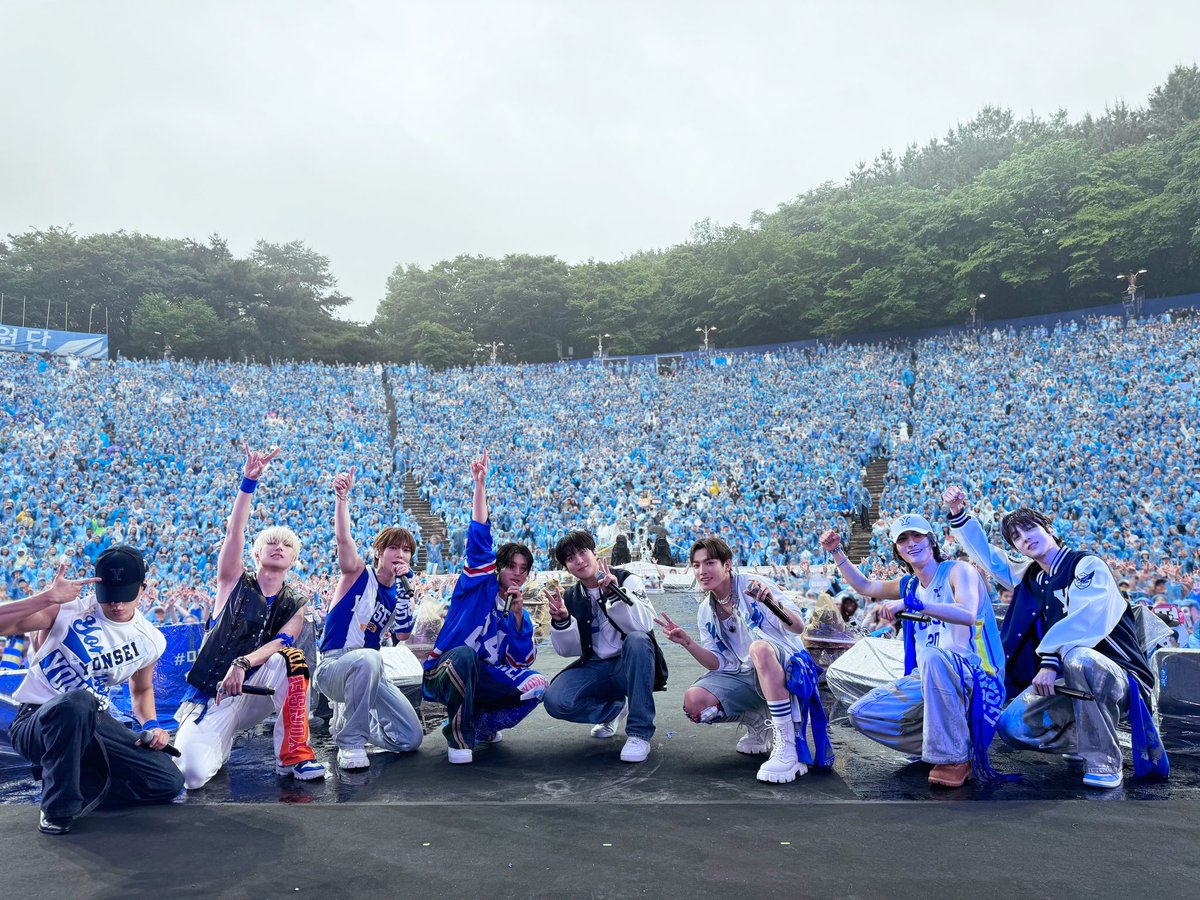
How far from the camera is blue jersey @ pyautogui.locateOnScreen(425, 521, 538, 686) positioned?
14.7 ft

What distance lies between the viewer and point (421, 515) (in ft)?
64.4

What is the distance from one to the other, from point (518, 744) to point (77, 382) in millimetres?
25101

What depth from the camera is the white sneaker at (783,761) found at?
151 inches

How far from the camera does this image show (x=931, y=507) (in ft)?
51.3

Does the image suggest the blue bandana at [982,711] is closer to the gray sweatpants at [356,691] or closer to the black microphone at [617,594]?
the black microphone at [617,594]

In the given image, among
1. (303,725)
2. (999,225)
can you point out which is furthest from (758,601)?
(999,225)

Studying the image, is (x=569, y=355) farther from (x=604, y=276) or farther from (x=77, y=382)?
(x=77, y=382)

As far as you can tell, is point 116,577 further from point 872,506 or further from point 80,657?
point 872,506

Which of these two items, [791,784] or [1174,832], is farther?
[791,784]

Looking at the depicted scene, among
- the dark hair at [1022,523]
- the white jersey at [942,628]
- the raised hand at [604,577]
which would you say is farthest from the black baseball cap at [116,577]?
the dark hair at [1022,523]

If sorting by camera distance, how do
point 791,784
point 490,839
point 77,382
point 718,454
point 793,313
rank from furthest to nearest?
1. point 793,313
2. point 77,382
3. point 718,454
4. point 791,784
5. point 490,839

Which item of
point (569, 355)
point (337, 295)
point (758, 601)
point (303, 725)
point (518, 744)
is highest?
point (337, 295)

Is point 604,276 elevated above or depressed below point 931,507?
above

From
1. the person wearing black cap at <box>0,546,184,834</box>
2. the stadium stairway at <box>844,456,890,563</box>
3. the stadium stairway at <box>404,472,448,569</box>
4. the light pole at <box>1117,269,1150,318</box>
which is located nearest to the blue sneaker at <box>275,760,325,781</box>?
the person wearing black cap at <box>0,546,184,834</box>
